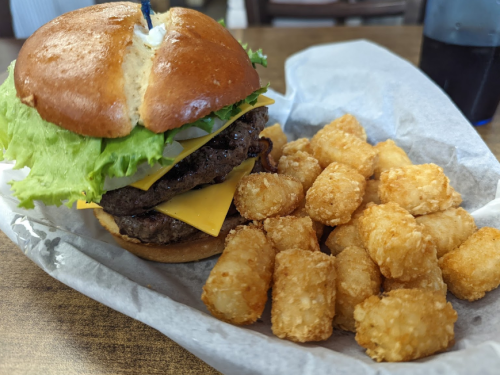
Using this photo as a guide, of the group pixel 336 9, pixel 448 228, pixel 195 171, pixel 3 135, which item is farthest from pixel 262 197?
pixel 336 9

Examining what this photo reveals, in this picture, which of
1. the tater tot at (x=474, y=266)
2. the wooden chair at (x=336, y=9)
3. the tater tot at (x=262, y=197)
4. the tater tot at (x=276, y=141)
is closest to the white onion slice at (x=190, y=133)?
the tater tot at (x=262, y=197)

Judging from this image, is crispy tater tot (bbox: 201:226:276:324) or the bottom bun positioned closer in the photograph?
crispy tater tot (bbox: 201:226:276:324)

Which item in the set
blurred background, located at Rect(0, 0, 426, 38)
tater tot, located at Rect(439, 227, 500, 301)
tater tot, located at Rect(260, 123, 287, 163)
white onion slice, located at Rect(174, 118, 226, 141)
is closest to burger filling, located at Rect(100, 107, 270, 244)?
white onion slice, located at Rect(174, 118, 226, 141)

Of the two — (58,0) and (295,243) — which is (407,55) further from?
(58,0)

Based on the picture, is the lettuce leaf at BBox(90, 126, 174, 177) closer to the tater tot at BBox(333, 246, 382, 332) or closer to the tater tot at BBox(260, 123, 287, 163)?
the tater tot at BBox(333, 246, 382, 332)

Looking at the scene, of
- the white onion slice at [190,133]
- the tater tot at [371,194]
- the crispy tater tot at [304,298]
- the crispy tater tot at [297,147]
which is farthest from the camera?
the crispy tater tot at [297,147]

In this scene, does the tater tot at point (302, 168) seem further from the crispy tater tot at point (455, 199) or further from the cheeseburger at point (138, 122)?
the crispy tater tot at point (455, 199)

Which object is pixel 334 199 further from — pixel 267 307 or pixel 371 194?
pixel 267 307
